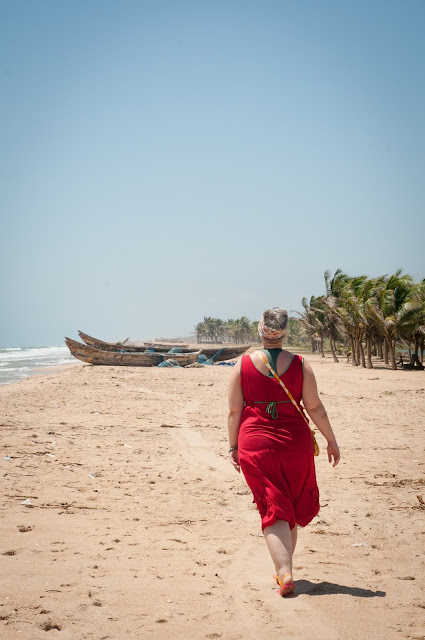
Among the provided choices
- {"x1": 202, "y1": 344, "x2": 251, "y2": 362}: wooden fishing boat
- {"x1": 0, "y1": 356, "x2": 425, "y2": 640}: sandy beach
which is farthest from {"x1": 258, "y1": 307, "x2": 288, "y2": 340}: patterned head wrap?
{"x1": 202, "y1": 344, "x2": 251, "y2": 362}: wooden fishing boat

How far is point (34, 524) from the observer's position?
4.25 meters

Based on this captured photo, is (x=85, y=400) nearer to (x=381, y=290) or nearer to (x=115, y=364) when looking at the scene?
(x=115, y=364)

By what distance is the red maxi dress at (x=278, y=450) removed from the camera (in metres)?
3.21

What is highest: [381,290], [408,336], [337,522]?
[381,290]

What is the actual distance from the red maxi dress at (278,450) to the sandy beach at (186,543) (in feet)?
1.87

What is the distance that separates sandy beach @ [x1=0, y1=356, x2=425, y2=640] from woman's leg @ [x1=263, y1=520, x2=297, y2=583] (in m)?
0.20

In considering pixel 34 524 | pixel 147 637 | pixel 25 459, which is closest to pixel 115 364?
pixel 25 459

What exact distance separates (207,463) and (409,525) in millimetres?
3166

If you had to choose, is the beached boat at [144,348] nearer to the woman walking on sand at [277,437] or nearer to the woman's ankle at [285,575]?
the woman walking on sand at [277,437]

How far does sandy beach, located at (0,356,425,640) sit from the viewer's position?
109 inches

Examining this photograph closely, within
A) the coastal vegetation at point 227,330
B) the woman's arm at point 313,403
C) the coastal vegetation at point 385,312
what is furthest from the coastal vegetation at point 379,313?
the coastal vegetation at point 227,330

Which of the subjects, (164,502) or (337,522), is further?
(164,502)

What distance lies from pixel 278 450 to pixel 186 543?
1.59m

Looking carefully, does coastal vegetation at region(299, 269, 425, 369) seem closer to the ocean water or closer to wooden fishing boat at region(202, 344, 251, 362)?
wooden fishing boat at region(202, 344, 251, 362)
